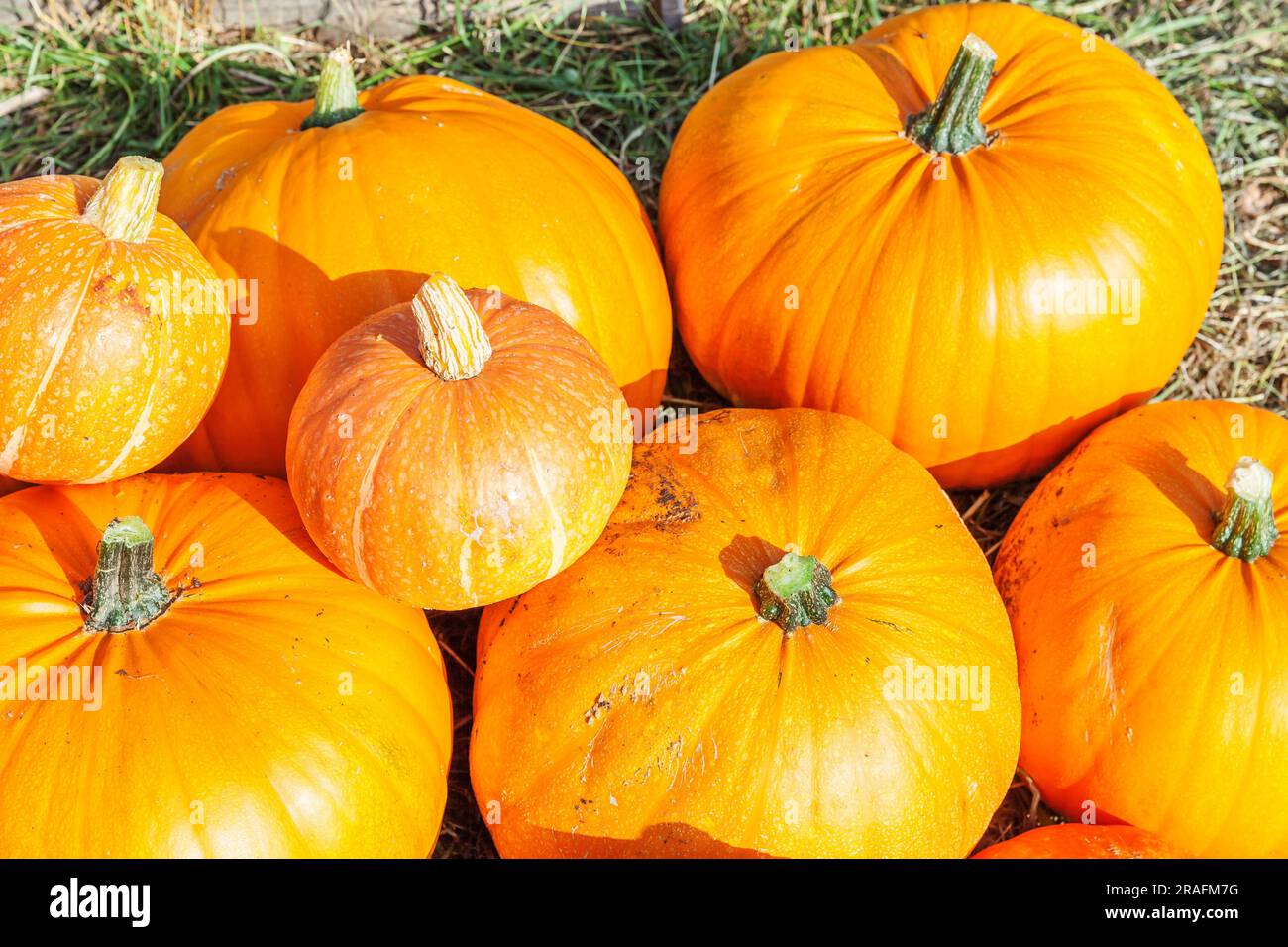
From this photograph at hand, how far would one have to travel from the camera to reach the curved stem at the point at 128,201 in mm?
2445

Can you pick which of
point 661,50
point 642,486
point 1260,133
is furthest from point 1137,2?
point 642,486

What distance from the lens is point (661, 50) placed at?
169 inches

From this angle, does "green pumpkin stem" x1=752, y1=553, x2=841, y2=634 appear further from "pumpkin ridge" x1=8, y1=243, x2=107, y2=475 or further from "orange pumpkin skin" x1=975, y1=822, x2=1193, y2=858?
"pumpkin ridge" x1=8, y1=243, x2=107, y2=475

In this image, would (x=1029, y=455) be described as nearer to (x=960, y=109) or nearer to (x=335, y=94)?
(x=960, y=109)

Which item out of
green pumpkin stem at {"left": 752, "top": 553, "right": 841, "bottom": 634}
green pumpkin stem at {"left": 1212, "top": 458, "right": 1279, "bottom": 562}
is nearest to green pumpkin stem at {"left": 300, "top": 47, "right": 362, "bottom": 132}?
green pumpkin stem at {"left": 752, "top": 553, "right": 841, "bottom": 634}

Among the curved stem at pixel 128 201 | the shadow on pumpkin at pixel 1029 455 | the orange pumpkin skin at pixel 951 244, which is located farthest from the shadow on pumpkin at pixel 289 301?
the shadow on pumpkin at pixel 1029 455

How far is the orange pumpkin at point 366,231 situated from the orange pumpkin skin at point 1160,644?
1168 millimetres

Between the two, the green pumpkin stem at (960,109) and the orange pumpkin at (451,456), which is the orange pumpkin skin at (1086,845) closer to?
the orange pumpkin at (451,456)

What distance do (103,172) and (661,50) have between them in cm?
193

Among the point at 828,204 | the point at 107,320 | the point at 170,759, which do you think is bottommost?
the point at 170,759

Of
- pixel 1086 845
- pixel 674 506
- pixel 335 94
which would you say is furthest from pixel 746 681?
pixel 335 94

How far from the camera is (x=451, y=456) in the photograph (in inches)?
91.4

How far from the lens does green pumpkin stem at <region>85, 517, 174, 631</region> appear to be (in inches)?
90.9
